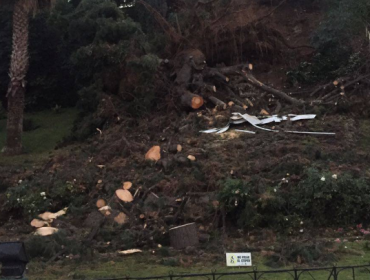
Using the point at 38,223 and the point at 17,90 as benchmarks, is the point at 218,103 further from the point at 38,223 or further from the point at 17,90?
the point at 17,90

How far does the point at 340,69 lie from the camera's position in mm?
15906

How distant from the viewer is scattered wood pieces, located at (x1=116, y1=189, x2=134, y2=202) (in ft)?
33.7

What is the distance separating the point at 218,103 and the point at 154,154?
3236 mm

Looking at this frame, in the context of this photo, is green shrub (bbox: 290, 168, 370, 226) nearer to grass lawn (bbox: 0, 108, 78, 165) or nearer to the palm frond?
grass lawn (bbox: 0, 108, 78, 165)

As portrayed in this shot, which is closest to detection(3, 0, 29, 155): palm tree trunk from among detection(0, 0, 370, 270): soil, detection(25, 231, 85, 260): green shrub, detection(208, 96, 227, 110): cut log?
detection(0, 0, 370, 270): soil

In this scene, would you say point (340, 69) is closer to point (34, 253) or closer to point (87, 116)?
point (87, 116)

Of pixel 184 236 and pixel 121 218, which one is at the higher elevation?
pixel 121 218

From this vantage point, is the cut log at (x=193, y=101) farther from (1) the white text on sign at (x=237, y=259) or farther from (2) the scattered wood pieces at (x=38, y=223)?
(1) the white text on sign at (x=237, y=259)

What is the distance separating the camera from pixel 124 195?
1035cm

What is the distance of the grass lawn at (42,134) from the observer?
16312mm

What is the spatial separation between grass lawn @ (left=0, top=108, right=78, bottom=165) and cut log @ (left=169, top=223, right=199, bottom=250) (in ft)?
24.9

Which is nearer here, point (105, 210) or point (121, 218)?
point (121, 218)

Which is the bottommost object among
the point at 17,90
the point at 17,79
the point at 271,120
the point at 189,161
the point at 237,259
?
the point at 237,259

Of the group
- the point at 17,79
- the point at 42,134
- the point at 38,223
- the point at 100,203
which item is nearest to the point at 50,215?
the point at 38,223
